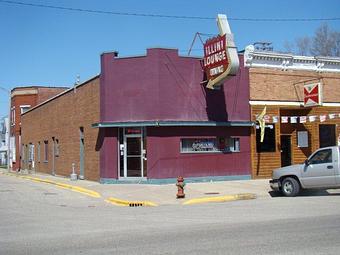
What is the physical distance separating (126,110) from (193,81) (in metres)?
3.40

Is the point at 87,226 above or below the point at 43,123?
below

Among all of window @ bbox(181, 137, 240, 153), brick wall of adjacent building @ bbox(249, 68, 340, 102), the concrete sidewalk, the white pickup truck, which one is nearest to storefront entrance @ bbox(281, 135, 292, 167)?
brick wall of adjacent building @ bbox(249, 68, 340, 102)

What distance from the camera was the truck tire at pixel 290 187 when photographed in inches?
707

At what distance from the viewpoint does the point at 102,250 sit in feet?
28.0

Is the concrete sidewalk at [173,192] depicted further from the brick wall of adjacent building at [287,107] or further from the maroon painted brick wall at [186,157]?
the brick wall of adjacent building at [287,107]

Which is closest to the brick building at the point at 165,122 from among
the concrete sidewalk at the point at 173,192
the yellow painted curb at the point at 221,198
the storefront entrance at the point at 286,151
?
the concrete sidewalk at the point at 173,192

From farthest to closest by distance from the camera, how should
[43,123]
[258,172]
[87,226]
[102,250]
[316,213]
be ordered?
1. [43,123]
2. [258,172]
3. [316,213]
4. [87,226]
5. [102,250]

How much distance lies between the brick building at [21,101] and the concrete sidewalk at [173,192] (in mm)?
28575

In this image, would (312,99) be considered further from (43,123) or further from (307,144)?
(43,123)

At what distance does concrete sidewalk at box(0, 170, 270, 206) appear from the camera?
59.1ft

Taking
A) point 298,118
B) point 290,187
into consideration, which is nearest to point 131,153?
point 290,187

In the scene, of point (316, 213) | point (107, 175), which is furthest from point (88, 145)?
point (316, 213)

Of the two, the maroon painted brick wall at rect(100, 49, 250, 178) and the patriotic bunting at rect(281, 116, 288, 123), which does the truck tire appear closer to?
the maroon painted brick wall at rect(100, 49, 250, 178)

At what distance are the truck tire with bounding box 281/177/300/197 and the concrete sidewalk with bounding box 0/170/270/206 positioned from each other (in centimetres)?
87
